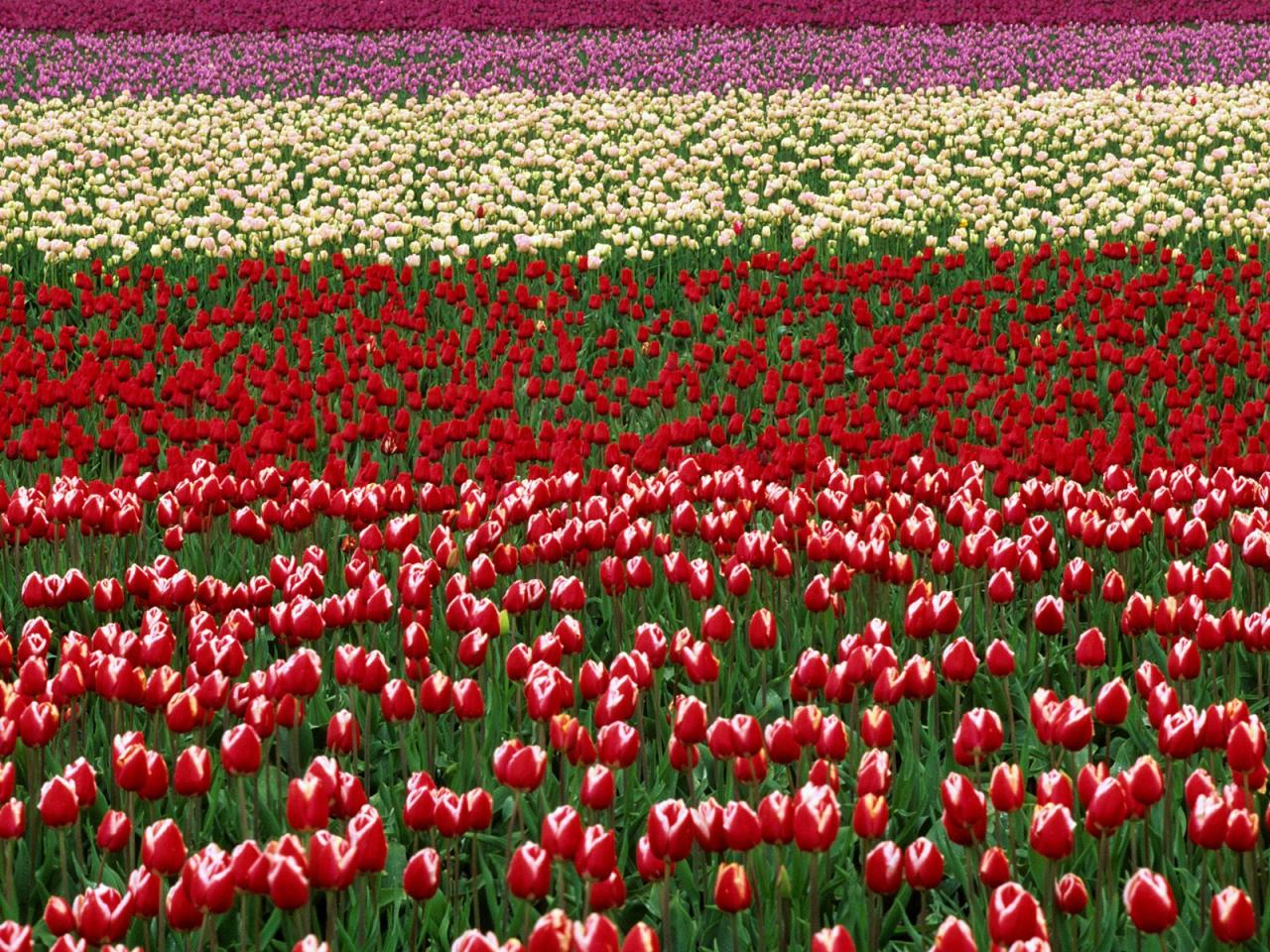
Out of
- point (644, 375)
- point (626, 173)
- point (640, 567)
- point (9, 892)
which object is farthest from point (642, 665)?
point (626, 173)

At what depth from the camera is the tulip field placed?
2766 millimetres

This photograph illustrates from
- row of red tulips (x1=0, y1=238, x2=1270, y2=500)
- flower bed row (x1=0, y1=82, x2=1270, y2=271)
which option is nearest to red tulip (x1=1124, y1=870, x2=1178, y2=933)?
row of red tulips (x1=0, y1=238, x2=1270, y2=500)

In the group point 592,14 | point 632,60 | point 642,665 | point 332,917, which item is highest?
point 592,14

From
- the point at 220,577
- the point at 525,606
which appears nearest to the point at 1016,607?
the point at 525,606

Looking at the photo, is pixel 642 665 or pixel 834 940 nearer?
pixel 834 940

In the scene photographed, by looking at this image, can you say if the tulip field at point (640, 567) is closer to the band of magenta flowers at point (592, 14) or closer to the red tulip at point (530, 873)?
the red tulip at point (530, 873)

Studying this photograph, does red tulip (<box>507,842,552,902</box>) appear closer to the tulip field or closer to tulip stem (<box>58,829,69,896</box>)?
the tulip field

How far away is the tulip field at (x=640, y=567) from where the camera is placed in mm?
2766

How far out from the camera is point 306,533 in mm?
5422

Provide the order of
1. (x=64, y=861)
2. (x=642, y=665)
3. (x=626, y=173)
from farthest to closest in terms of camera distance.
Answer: (x=626, y=173), (x=642, y=665), (x=64, y=861)

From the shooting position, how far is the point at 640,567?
4242mm

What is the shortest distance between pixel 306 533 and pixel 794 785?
8.17 ft

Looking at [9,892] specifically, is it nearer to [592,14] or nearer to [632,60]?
[632,60]

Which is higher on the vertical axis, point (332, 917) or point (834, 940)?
point (834, 940)
